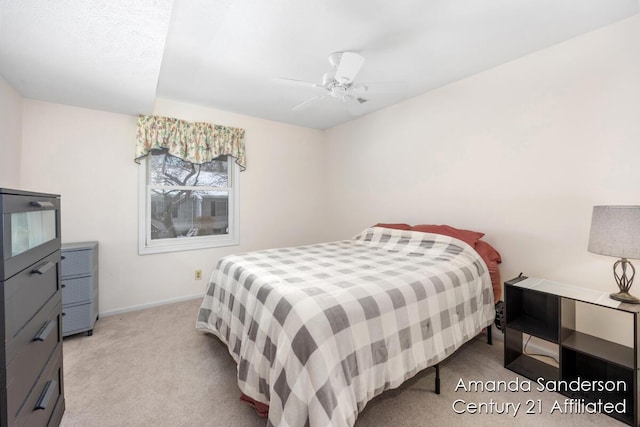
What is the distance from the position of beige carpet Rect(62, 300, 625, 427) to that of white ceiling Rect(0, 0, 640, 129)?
7.21 feet

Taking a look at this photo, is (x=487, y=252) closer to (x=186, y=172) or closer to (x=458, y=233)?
(x=458, y=233)

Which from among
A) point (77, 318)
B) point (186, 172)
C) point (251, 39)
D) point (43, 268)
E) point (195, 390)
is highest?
point (251, 39)

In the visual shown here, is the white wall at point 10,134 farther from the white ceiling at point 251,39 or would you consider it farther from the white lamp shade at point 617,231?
the white lamp shade at point 617,231

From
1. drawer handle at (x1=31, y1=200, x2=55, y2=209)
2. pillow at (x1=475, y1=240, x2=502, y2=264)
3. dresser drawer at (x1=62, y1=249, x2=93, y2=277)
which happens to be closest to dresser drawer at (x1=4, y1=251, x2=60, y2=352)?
drawer handle at (x1=31, y1=200, x2=55, y2=209)

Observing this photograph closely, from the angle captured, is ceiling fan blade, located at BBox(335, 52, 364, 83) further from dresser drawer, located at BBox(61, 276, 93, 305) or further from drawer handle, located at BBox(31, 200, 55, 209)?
dresser drawer, located at BBox(61, 276, 93, 305)

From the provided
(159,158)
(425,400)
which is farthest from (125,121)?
(425,400)

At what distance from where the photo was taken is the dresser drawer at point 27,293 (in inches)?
34.2

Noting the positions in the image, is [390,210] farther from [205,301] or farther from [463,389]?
[205,301]

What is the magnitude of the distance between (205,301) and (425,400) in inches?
70.6

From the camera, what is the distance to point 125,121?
9.62 feet

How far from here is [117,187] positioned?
291cm

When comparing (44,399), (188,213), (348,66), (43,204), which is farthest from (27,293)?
(188,213)

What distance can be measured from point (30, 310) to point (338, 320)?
125 centimetres

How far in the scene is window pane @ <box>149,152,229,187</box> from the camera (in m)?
3.18
